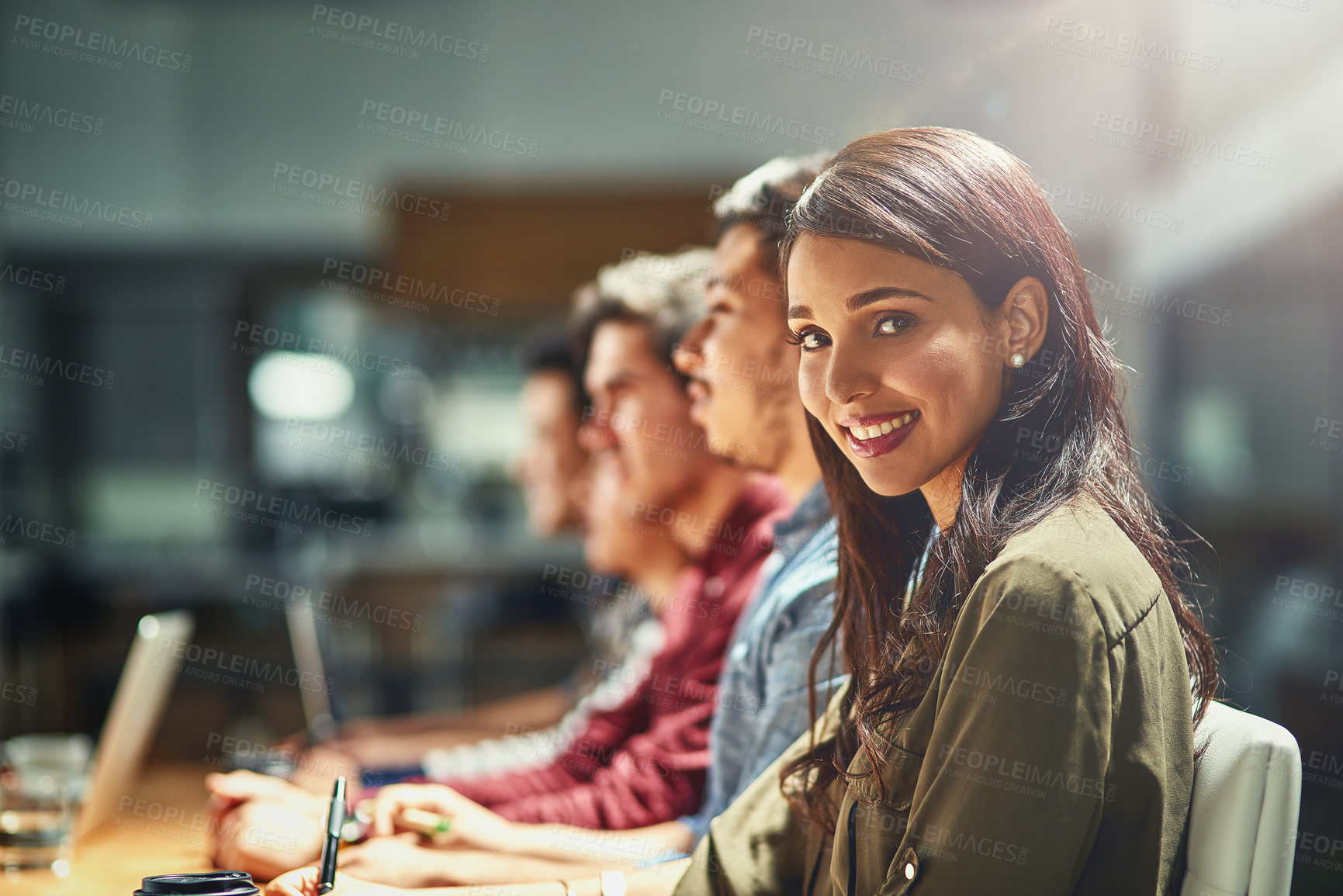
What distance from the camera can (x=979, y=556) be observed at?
0.73 meters

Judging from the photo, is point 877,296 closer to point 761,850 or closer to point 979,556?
point 979,556

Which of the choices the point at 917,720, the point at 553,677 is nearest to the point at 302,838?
the point at 917,720

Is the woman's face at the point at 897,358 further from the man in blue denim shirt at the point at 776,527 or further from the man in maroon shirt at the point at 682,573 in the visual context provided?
the man in maroon shirt at the point at 682,573

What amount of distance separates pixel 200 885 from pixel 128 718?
1.75 feet

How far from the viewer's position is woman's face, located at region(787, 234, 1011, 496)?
0.75 metres

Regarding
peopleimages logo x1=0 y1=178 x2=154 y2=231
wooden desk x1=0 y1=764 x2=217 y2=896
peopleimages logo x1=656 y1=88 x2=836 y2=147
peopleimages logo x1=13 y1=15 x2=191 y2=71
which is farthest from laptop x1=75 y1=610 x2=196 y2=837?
peopleimages logo x1=13 y1=15 x2=191 y2=71

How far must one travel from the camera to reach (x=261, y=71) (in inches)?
205

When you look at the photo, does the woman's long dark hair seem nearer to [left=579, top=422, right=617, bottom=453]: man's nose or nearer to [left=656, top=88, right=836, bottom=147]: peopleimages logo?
[left=579, top=422, right=617, bottom=453]: man's nose

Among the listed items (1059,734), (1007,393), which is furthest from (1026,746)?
(1007,393)

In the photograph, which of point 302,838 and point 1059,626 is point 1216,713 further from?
point 302,838

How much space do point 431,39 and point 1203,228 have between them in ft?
11.8

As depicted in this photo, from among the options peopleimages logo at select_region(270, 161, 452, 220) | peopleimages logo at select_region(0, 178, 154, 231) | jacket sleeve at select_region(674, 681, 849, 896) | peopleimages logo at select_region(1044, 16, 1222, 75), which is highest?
peopleimages logo at select_region(270, 161, 452, 220)

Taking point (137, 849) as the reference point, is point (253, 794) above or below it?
above

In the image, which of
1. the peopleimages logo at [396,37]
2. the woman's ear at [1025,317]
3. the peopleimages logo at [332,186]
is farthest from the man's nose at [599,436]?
the peopleimages logo at [396,37]
